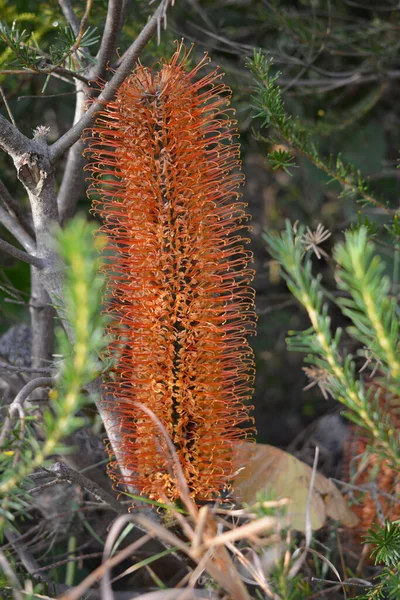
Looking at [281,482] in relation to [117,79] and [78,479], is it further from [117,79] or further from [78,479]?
[117,79]

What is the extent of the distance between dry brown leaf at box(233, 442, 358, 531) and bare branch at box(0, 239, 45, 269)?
0.26 metres

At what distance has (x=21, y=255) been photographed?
0.52 m

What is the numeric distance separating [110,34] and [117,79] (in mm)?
53

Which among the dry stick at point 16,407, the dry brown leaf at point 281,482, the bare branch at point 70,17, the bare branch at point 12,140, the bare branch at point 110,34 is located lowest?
the dry brown leaf at point 281,482

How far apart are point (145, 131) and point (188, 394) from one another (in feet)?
0.72

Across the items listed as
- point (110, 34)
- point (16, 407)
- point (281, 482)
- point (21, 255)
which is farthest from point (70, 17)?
point (281, 482)

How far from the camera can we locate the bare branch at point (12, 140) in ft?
1.69

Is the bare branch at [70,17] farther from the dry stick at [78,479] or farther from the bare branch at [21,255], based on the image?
the dry stick at [78,479]

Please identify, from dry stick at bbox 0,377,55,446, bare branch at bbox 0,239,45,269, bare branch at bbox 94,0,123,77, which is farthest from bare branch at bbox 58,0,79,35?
dry stick at bbox 0,377,55,446

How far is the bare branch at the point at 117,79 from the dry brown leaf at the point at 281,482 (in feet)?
1.09

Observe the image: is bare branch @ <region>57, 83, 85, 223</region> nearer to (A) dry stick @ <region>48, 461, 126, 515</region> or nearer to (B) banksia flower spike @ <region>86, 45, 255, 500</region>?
(B) banksia flower spike @ <region>86, 45, 255, 500</region>

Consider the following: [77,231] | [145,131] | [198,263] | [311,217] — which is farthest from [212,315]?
[311,217]

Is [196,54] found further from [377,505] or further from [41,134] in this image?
[377,505]

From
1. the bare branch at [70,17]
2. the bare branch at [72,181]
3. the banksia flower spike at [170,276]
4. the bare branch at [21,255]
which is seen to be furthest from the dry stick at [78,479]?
the bare branch at [70,17]
